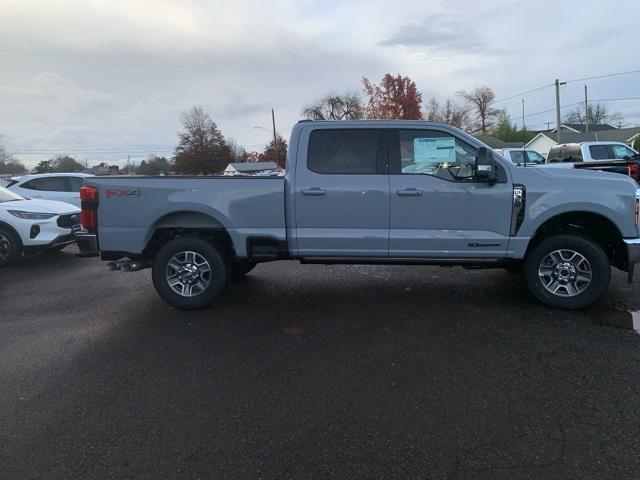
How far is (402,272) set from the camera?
25.4 feet

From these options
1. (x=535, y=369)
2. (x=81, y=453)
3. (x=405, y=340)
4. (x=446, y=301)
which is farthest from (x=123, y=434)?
(x=446, y=301)

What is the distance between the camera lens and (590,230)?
580 centimetres

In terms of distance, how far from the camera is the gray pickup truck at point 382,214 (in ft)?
17.8

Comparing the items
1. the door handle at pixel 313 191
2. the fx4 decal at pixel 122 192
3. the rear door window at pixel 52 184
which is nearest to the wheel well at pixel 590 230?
the door handle at pixel 313 191

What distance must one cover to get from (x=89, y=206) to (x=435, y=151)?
4.03m

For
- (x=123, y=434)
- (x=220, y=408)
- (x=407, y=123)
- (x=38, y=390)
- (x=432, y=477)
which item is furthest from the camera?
(x=407, y=123)

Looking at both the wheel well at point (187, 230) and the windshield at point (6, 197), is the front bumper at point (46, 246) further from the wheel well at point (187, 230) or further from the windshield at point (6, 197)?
the wheel well at point (187, 230)

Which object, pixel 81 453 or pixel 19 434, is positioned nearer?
pixel 81 453

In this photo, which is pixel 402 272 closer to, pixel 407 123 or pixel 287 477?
pixel 407 123

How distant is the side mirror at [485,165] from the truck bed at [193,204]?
216cm

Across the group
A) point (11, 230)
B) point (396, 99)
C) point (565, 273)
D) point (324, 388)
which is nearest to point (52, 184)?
point (11, 230)

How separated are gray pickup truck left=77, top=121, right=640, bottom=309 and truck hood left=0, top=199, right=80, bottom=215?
440cm

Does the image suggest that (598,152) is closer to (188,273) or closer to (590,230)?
(590,230)

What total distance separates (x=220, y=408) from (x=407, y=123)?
3.75 meters
